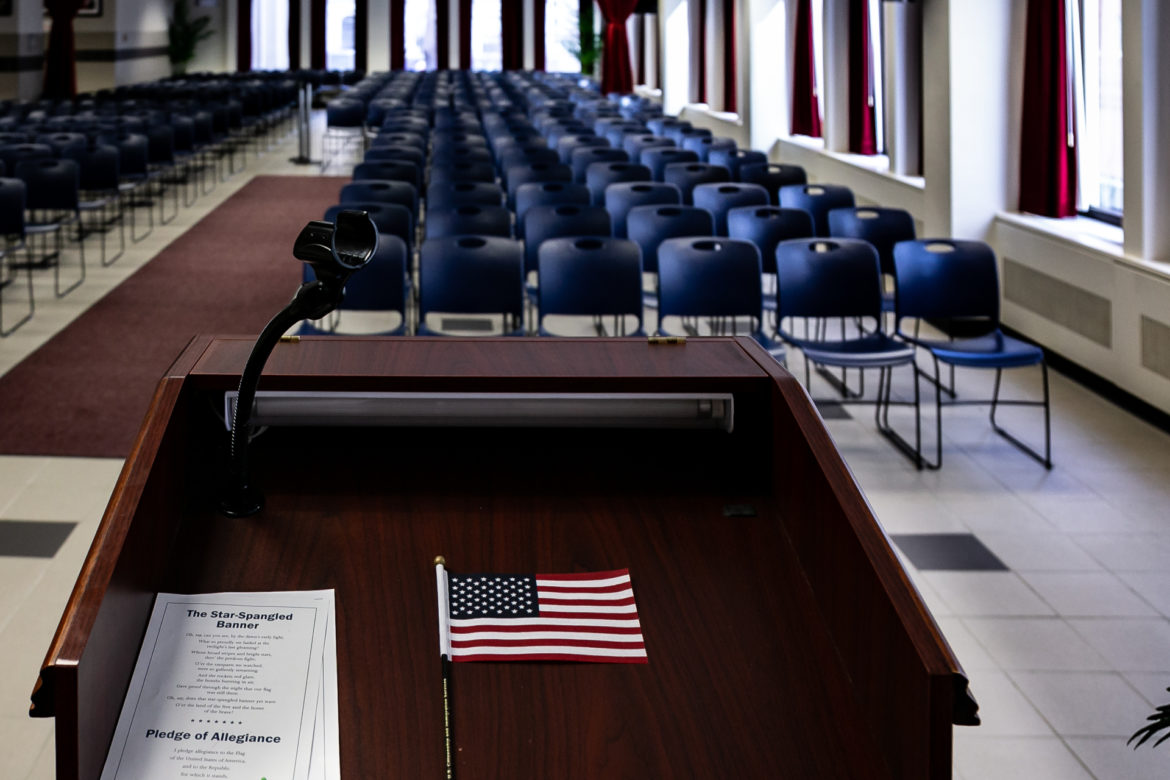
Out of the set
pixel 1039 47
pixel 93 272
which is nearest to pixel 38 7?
pixel 93 272

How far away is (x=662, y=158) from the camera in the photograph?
9320 mm

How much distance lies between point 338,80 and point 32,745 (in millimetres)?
24440

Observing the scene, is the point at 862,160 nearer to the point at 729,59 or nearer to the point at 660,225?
the point at 660,225

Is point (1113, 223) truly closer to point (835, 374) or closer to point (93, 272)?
point (835, 374)

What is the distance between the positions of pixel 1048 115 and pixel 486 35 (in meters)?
25.3

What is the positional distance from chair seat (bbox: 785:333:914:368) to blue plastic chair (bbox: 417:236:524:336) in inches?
50.2

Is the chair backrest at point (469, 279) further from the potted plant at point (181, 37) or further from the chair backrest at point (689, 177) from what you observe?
the potted plant at point (181, 37)

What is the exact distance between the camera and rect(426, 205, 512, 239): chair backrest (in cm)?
598

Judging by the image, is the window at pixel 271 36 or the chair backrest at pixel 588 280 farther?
the window at pixel 271 36

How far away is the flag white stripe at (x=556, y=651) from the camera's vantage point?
4.62ft

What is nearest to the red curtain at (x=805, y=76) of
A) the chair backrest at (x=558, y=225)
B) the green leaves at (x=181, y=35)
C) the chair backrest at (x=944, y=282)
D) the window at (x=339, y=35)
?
the chair backrest at (x=558, y=225)

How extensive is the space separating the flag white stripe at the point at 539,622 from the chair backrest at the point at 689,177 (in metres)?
6.66

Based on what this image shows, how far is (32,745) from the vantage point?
2.70m

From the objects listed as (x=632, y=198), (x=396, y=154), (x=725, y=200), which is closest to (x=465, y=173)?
(x=396, y=154)
